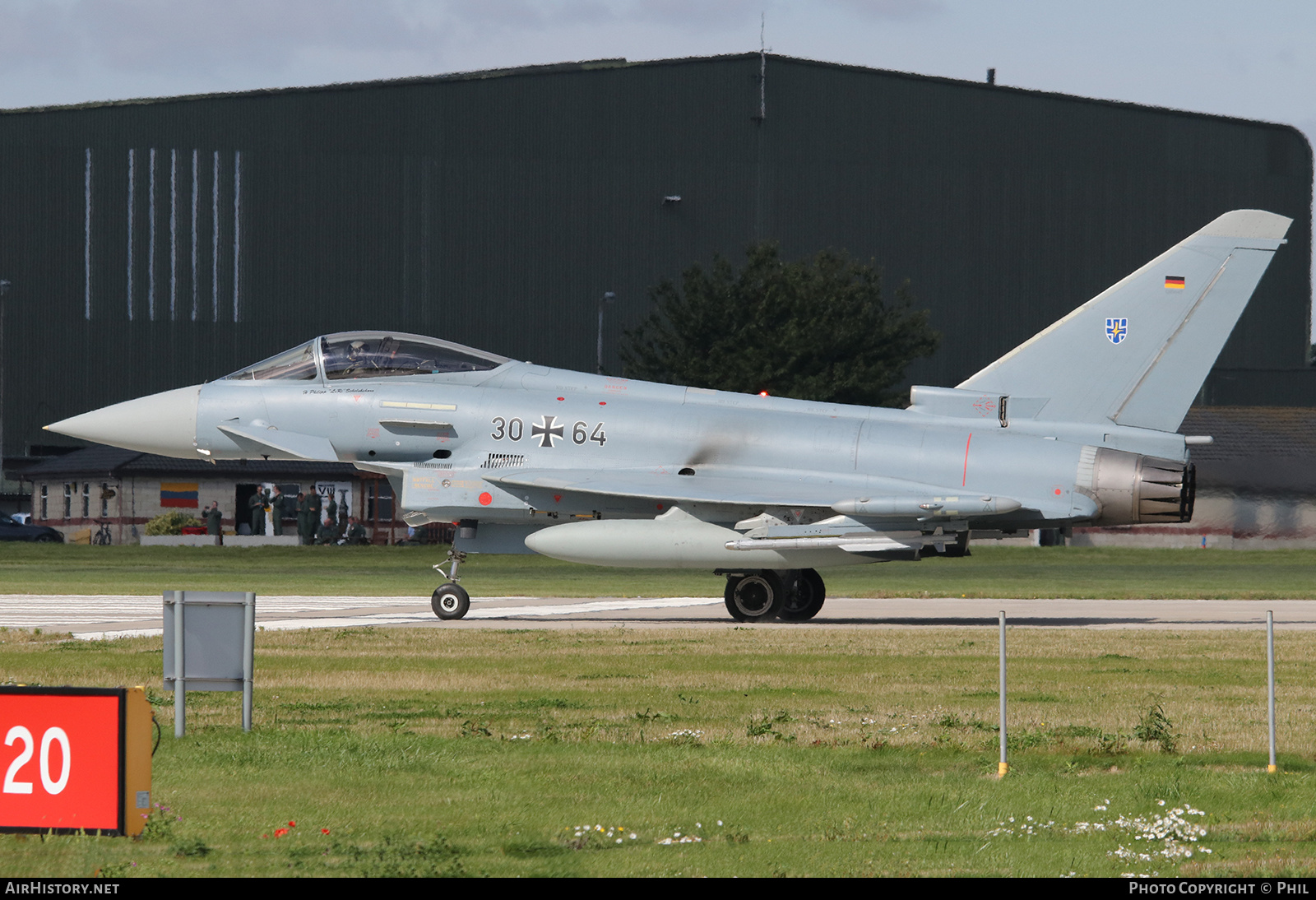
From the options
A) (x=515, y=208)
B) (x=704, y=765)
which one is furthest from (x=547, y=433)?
(x=515, y=208)

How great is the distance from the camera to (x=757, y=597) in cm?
2130

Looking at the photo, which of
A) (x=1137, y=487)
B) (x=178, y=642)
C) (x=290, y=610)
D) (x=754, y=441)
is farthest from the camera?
(x=290, y=610)

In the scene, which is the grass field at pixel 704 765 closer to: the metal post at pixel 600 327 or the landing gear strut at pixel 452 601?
the landing gear strut at pixel 452 601

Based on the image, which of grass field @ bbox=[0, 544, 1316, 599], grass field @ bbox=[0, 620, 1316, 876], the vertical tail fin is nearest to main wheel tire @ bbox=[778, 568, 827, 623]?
the vertical tail fin

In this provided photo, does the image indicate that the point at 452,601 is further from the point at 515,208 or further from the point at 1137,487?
the point at 515,208

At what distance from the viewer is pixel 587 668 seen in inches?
583

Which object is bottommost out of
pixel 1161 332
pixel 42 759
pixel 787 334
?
pixel 42 759

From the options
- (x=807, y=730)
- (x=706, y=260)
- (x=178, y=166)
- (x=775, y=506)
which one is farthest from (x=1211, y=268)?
(x=178, y=166)

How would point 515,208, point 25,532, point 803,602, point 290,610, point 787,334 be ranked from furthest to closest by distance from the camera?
point 515,208, point 787,334, point 25,532, point 290,610, point 803,602

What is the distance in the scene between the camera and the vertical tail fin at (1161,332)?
20172 millimetres

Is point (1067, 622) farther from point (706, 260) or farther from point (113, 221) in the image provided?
point (113, 221)

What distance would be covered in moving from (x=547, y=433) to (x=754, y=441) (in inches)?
114

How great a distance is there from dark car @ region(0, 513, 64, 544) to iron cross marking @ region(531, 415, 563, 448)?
3571 cm

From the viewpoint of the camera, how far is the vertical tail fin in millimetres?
20172
